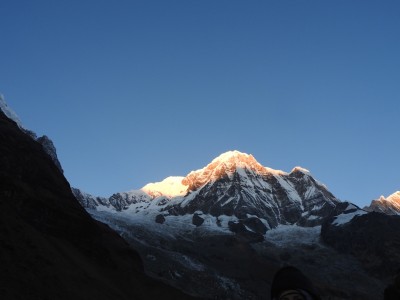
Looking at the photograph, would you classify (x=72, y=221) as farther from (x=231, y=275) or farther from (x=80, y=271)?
(x=231, y=275)

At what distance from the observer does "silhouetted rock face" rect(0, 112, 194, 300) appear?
64.1 meters

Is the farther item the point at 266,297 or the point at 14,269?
the point at 266,297

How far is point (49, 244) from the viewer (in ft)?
254

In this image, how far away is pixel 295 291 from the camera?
560 centimetres

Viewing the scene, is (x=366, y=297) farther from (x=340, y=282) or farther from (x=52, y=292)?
(x=52, y=292)

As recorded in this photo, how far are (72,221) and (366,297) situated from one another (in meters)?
110

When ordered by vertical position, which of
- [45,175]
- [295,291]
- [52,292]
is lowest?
[52,292]

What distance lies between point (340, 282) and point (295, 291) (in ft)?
634

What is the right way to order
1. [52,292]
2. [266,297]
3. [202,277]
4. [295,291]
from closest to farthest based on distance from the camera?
[295,291]
[52,292]
[266,297]
[202,277]

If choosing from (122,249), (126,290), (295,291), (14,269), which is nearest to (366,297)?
(122,249)

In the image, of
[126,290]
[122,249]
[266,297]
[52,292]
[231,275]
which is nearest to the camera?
[52,292]

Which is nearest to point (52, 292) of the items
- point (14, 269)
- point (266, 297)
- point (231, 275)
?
point (14, 269)

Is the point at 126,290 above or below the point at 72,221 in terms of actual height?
below

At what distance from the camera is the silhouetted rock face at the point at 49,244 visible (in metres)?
64.1
